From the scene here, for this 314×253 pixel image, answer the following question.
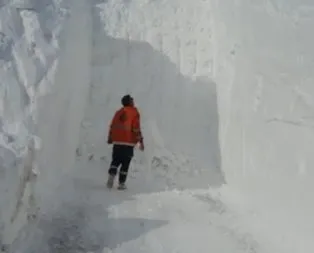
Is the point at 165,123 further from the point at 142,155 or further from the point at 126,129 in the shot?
the point at 126,129

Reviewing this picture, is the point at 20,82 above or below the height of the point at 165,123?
above

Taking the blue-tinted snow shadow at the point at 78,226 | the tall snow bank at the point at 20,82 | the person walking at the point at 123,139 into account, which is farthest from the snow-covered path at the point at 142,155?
the tall snow bank at the point at 20,82

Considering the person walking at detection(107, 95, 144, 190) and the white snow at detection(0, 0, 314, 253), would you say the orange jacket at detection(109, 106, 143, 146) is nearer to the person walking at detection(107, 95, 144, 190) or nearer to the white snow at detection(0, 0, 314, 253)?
the person walking at detection(107, 95, 144, 190)

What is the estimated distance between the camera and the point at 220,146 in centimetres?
1332

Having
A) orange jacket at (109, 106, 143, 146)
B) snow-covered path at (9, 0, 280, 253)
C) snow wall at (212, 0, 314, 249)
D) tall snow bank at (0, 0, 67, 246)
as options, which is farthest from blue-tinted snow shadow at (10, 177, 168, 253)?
snow wall at (212, 0, 314, 249)

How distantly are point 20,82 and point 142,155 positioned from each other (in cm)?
407

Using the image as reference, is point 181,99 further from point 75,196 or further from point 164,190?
point 75,196

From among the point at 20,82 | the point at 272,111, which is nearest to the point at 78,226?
the point at 20,82

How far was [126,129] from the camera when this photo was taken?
→ 451 inches

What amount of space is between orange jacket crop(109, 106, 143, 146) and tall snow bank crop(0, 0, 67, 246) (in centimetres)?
141

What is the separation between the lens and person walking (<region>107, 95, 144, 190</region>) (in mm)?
11461

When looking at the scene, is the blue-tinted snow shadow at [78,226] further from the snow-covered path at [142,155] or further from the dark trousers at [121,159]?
the dark trousers at [121,159]

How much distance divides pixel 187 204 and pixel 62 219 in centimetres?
231

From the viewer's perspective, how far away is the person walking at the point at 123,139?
37.6 ft
